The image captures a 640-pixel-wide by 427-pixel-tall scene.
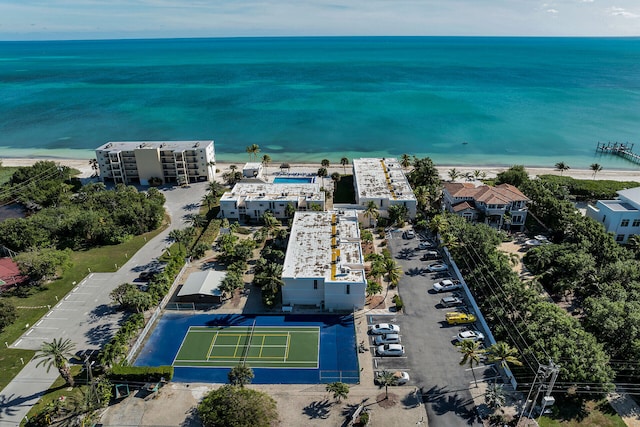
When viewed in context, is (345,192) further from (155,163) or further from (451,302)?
(155,163)

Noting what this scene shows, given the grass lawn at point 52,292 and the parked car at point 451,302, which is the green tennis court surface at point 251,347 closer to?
the parked car at point 451,302

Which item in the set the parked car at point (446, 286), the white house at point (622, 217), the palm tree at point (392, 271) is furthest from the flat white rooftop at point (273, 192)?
the white house at point (622, 217)

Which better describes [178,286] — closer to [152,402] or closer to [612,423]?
[152,402]

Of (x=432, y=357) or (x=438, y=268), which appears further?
(x=438, y=268)

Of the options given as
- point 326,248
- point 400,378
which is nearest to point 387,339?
point 400,378

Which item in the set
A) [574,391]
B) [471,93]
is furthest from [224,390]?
[471,93]

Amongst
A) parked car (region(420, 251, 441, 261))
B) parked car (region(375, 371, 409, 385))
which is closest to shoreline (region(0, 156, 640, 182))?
parked car (region(420, 251, 441, 261))
